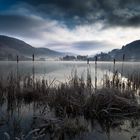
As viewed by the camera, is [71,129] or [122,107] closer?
[71,129]

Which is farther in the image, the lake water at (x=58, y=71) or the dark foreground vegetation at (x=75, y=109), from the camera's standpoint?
the lake water at (x=58, y=71)

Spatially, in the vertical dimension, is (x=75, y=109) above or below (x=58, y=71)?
above

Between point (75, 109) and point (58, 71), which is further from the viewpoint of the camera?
point (58, 71)

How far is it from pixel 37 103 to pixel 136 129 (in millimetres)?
5282

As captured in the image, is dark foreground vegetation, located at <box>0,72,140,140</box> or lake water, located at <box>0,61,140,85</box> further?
lake water, located at <box>0,61,140,85</box>

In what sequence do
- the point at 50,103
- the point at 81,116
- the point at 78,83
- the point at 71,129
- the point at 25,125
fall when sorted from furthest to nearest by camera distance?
the point at 78,83 → the point at 50,103 → the point at 81,116 → the point at 25,125 → the point at 71,129

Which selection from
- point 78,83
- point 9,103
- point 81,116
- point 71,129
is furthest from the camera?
point 78,83

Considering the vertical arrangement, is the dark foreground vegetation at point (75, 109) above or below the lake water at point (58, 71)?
above

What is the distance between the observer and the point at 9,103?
10.1m

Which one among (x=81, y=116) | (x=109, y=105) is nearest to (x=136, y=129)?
(x=109, y=105)

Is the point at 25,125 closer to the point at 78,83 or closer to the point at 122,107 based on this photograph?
the point at 122,107

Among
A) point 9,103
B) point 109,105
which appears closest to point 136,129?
point 109,105

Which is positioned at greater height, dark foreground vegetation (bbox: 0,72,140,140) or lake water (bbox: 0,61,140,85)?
dark foreground vegetation (bbox: 0,72,140,140)

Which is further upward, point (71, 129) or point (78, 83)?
point (78, 83)
